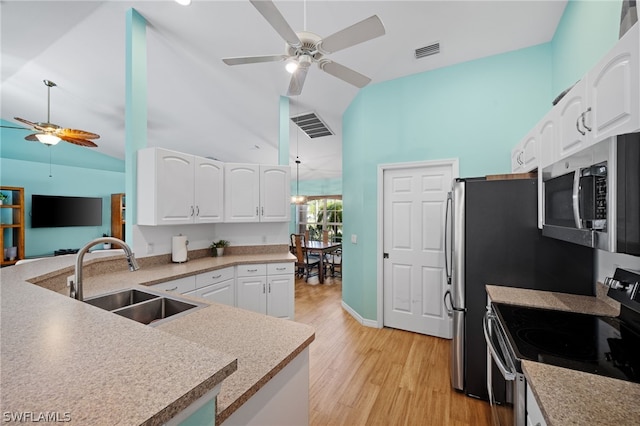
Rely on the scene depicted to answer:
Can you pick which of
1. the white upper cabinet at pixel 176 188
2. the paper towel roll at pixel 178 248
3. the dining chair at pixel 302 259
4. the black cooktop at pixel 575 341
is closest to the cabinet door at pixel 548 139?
the black cooktop at pixel 575 341

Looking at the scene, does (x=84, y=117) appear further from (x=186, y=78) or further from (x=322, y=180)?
(x=322, y=180)

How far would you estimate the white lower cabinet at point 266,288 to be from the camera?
2992mm

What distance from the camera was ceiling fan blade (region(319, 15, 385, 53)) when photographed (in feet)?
4.74

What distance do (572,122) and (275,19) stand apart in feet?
5.70

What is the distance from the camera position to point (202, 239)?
338cm

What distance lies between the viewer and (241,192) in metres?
3.35

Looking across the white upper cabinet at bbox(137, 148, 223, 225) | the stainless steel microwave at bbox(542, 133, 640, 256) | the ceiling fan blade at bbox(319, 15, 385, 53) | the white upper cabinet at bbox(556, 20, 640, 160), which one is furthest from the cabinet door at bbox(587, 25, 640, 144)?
the white upper cabinet at bbox(137, 148, 223, 225)

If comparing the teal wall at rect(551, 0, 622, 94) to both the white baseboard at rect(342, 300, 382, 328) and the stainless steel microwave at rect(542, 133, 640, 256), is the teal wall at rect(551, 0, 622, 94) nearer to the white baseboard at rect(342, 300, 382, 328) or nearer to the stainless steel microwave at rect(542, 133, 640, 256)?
the stainless steel microwave at rect(542, 133, 640, 256)

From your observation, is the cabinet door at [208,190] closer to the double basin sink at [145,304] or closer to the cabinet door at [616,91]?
the double basin sink at [145,304]

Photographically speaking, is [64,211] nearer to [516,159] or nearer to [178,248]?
[178,248]

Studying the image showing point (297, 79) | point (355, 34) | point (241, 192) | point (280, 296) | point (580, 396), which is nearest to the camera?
point (580, 396)

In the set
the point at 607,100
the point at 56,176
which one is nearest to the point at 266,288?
the point at 607,100

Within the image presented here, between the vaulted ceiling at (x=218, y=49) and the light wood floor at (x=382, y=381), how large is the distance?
307cm

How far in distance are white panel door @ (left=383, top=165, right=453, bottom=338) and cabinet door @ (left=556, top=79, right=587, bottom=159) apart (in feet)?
4.58
